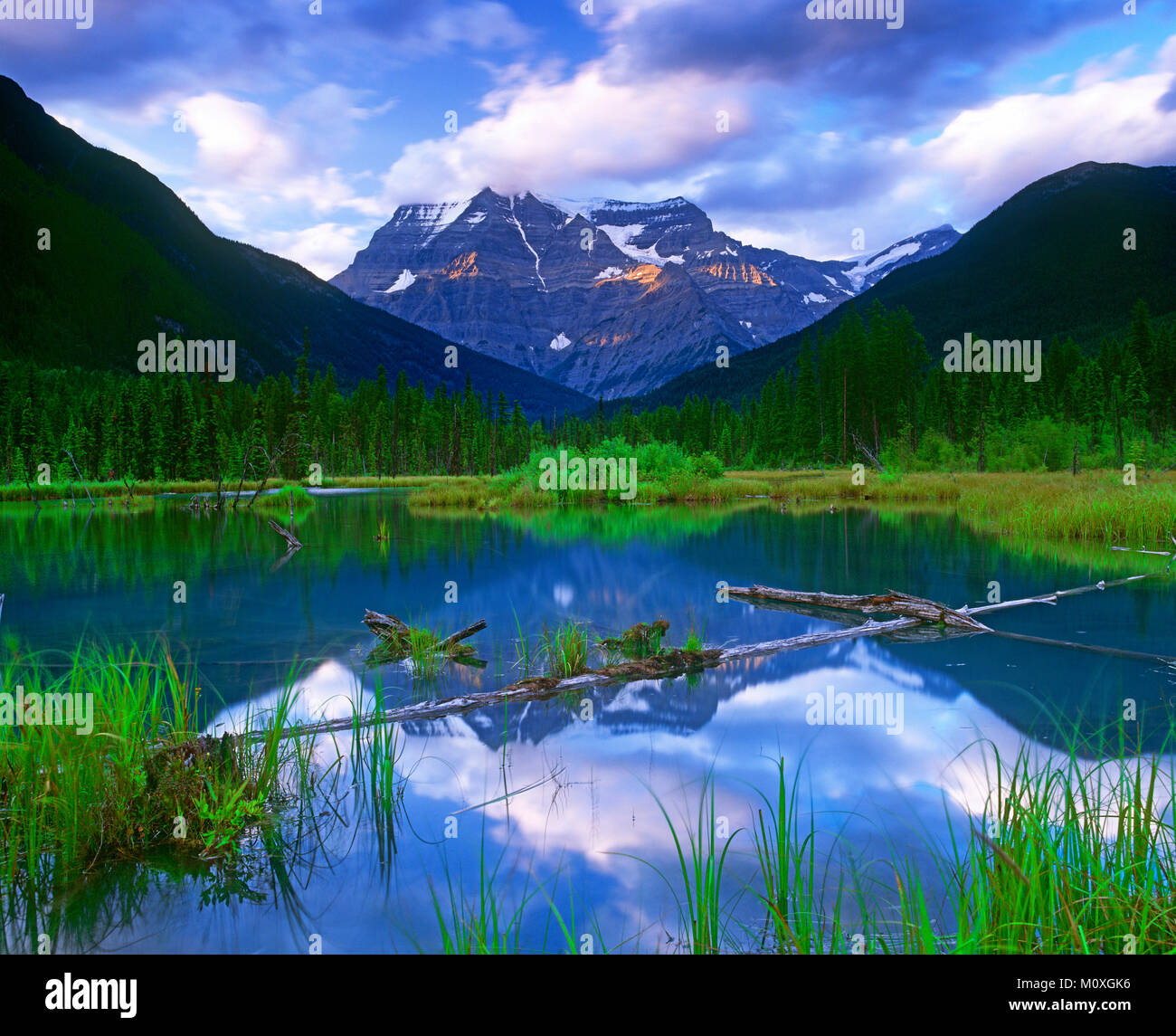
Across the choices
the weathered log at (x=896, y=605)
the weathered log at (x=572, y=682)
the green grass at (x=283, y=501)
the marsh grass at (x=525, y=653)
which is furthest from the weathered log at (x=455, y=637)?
the green grass at (x=283, y=501)

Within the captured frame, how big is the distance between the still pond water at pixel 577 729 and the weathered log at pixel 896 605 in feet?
1.84

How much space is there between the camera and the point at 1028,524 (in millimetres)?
21984

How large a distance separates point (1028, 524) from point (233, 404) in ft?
327

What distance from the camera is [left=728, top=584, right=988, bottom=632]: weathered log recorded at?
36.8 feet

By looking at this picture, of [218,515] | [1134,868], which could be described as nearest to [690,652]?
[1134,868]

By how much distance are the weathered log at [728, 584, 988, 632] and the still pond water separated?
562mm

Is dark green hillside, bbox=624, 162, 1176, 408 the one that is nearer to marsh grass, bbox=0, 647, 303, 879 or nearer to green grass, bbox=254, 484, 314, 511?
green grass, bbox=254, 484, 314, 511

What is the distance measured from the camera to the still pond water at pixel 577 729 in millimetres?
4176

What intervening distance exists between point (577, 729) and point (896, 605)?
22.6 ft

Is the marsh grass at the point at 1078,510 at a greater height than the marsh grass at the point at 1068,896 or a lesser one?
greater

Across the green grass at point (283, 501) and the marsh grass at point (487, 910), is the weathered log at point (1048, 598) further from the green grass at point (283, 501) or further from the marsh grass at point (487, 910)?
the green grass at point (283, 501)

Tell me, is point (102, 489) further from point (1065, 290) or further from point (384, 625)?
point (1065, 290)

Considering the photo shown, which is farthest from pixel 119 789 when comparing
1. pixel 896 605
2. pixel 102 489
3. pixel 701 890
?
pixel 102 489

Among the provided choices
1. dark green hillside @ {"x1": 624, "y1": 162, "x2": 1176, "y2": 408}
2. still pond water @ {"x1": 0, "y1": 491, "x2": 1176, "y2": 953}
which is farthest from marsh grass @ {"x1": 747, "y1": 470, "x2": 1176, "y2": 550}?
dark green hillside @ {"x1": 624, "y1": 162, "x2": 1176, "y2": 408}
